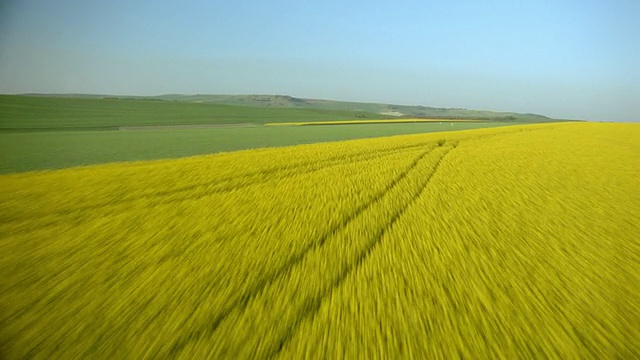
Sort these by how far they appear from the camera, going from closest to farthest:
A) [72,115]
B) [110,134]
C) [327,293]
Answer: [327,293] → [110,134] → [72,115]

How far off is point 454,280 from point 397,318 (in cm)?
68

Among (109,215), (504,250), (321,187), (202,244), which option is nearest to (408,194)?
(321,187)

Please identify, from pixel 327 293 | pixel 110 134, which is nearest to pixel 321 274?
pixel 327 293

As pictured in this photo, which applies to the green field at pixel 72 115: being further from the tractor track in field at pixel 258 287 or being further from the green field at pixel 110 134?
the tractor track in field at pixel 258 287

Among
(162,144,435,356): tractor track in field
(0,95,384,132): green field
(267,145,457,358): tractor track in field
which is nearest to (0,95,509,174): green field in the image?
(0,95,384,132): green field

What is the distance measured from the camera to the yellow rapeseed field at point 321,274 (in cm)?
165

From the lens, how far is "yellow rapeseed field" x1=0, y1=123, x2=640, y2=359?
1649mm

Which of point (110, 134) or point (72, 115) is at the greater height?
point (110, 134)

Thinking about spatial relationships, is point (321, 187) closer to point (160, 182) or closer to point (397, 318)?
point (160, 182)

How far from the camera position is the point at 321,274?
7.83ft

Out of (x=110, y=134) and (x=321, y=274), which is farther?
(x=110, y=134)

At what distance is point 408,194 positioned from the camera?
16.8ft

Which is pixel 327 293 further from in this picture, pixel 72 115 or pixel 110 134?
pixel 72 115

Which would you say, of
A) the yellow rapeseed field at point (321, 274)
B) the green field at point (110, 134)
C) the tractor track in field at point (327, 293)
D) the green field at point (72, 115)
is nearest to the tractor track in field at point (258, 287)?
the yellow rapeseed field at point (321, 274)
